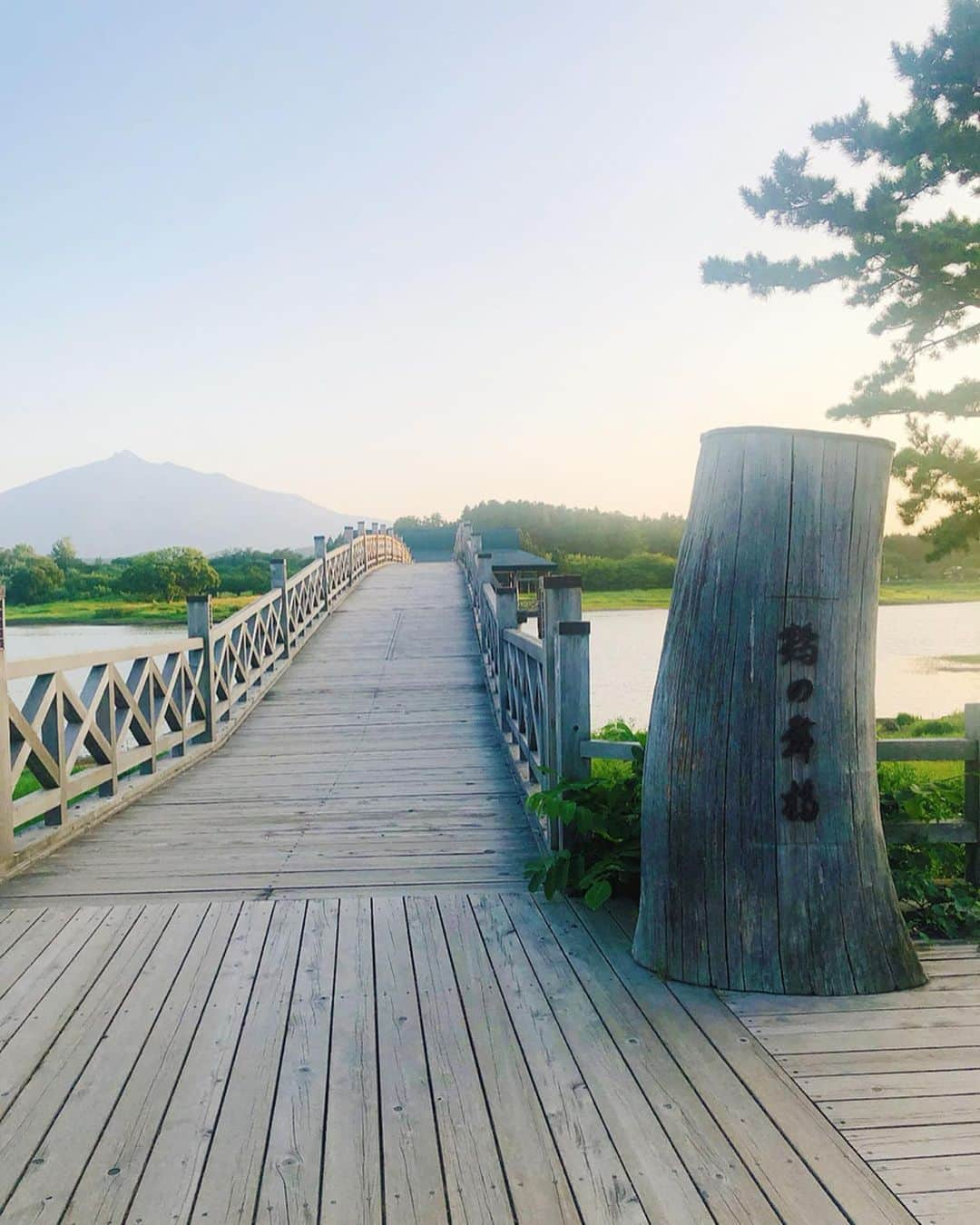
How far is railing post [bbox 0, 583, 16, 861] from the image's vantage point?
4012mm

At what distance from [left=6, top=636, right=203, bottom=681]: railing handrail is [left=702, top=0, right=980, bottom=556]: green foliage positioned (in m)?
6.25

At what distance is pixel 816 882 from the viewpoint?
8.61ft

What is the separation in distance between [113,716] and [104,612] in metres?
29.8

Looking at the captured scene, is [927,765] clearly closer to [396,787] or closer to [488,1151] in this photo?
[396,787]

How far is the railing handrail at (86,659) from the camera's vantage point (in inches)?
167

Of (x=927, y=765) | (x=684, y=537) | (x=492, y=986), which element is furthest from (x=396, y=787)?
(x=927, y=765)

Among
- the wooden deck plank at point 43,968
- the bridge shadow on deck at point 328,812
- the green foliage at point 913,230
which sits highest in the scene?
the green foliage at point 913,230

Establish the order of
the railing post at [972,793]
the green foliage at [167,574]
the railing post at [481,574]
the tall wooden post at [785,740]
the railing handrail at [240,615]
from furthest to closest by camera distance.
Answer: the green foliage at [167,574], the railing post at [481,574], the railing handrail at [240,615], the railing post at [972,793], the tall wooden post at [785,740]

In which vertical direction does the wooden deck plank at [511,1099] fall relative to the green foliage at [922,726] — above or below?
above

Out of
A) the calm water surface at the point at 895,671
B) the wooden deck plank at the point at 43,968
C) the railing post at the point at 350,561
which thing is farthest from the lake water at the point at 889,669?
the wooden deck plank at the point at 43,968

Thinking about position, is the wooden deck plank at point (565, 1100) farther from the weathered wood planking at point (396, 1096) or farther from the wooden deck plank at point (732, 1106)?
the wooden deck plank at point (732, 1106)

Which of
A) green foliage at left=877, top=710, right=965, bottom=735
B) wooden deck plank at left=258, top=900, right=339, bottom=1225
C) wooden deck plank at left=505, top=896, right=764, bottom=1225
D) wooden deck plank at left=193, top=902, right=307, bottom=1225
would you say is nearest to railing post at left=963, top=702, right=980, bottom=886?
wooden deck plank at left=505, top=896, right=764, bottom=1225

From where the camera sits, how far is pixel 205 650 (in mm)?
Answer: 7703

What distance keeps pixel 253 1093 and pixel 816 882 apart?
1547mm
